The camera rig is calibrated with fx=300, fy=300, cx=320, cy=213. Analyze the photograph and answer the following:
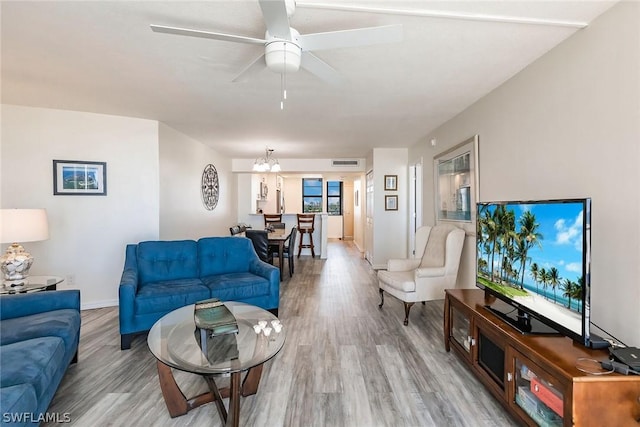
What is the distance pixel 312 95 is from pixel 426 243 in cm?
233

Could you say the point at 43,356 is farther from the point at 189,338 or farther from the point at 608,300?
the point at 608,300

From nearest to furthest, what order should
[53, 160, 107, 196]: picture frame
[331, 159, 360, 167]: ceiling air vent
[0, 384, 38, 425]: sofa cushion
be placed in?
[0, 384, 38, 425]: sofa cushion
[53, 160, 107, 196]: picture frame
[331, 159, 360, 167]: ceiling air vent

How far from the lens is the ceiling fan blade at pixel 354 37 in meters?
1.49

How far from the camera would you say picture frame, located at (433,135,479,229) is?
321cm

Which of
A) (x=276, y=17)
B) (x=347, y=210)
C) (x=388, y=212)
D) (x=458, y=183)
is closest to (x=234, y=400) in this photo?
(x=276, y=17)

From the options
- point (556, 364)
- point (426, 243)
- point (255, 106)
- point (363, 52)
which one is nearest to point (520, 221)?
point (556, 364)

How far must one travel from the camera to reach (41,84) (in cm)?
272

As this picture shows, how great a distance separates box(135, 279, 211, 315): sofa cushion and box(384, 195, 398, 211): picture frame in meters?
3.80

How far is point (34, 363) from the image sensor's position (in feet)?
4.90

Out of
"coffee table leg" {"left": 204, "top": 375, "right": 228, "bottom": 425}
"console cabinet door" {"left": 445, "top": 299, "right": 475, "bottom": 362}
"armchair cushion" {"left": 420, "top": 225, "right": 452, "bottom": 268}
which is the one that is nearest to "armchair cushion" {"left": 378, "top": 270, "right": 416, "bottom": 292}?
"armchair cushion" {"left": 420, "top": 225, "right": 452, "bottom": 268}

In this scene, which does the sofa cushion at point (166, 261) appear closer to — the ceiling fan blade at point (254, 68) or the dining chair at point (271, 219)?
the ceiling fan blade at point (254, 68)

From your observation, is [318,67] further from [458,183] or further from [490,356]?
[458,183]

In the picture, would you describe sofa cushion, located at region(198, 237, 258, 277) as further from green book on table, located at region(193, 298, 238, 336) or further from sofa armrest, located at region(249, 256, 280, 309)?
green book on table, located at region(193, 298, 238, 336)

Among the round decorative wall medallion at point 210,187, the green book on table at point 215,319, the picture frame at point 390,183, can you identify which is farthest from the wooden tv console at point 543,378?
the round decorative wall medallion at point 210,187
